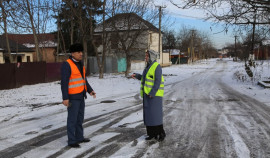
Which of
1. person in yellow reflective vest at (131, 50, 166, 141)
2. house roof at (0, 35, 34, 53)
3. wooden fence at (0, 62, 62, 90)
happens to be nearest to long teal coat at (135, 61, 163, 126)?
person in yellow reflective vest at (131, 50, 166, 141)

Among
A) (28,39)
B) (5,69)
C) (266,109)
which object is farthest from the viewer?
(28,39)

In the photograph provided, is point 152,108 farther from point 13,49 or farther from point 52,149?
point 13,49

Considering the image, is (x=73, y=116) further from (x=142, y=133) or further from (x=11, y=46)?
(x=11, y=46)

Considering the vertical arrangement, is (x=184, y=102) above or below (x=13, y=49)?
below

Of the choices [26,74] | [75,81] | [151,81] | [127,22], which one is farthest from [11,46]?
[151,81]

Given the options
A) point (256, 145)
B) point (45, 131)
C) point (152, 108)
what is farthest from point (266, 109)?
point (45, 131)

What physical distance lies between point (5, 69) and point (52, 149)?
476 inches

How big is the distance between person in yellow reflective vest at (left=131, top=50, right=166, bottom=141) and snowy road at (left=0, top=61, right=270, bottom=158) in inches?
12.1

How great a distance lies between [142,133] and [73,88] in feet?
6.21

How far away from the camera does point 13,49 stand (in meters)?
29.8

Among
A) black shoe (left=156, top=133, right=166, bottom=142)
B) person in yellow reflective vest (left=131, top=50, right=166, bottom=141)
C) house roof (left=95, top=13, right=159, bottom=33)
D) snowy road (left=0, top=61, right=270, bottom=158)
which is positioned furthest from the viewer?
house roof (left=95, top=13, right=159, bottom=33)

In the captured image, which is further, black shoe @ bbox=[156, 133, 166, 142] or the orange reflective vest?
black shoe @ bbox=[156, 133, 166, 142]

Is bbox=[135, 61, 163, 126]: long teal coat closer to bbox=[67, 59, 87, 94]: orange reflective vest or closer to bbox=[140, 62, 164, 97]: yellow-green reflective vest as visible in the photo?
bbox=[140, 62, 164, 97]: yellow-green reflective vest

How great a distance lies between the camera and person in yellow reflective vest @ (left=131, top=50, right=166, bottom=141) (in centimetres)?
472
